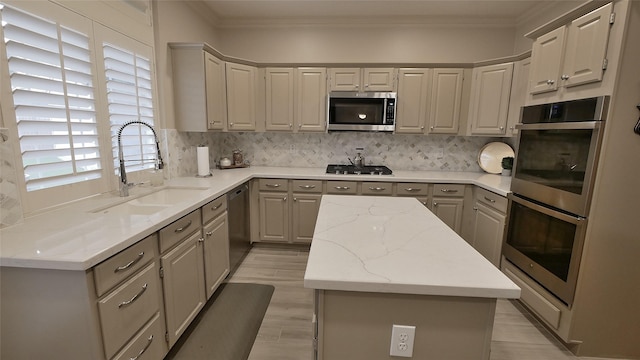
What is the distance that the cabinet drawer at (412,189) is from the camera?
3.27 meters

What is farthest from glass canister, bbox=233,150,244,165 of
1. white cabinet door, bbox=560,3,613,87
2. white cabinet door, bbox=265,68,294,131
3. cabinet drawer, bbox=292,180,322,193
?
white cabinet door, bbox=560,3,613,87

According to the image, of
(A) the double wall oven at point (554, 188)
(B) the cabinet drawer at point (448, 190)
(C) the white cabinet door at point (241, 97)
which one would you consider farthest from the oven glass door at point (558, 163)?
(C) the white cabinet door at point (241, 97)

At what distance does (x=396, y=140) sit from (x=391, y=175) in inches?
26.7

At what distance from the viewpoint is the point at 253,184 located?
132 inches

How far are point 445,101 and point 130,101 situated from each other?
323cm

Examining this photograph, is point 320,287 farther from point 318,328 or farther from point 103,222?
point 103,222

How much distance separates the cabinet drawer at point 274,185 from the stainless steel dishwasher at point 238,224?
0.68ft

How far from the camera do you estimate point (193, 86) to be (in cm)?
288

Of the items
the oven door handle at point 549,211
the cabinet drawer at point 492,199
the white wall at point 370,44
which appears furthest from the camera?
the white wall at point 370,44

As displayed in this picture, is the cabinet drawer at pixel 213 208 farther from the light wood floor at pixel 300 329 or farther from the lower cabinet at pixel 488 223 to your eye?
the lower cabinet at pixel 488 223

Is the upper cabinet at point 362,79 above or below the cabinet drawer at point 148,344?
above

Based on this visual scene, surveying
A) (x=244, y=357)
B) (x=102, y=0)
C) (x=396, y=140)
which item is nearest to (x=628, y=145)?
(x=396, y=140)

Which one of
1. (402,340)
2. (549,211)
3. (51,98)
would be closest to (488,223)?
(549,211)

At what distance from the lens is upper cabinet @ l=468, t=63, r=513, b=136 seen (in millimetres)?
3096
